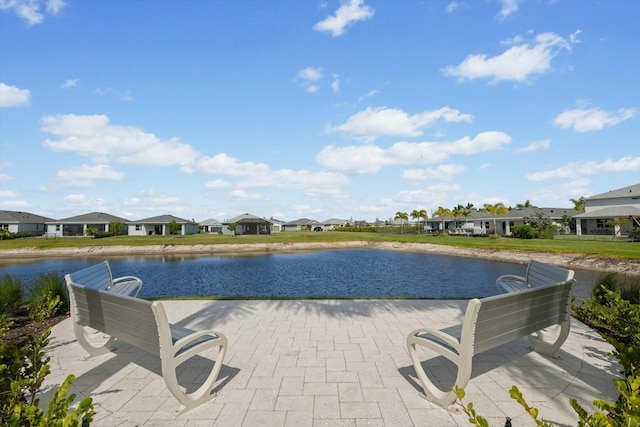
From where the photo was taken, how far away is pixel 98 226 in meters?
57.4

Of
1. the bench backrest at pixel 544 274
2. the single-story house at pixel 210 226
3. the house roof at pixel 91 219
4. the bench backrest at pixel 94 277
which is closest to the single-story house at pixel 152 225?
the house roof at pixel 91 219

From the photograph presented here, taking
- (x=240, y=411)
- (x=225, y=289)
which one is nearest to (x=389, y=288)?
(x=225, y=289)

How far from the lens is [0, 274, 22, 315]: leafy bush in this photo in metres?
6.62

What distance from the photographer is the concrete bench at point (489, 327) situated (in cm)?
298

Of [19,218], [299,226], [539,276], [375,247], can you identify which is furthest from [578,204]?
[19,218]

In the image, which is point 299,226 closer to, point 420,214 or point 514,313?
point 420,214

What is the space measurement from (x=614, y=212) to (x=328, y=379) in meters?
51.7

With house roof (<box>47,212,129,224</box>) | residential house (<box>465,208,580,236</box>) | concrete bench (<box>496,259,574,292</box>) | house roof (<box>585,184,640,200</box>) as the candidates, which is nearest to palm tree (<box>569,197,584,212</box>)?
residential house (<box>465,208,580,236</box>)

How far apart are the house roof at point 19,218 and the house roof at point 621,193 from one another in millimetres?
91661

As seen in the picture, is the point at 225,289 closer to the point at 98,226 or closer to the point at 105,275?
the point at 105,275

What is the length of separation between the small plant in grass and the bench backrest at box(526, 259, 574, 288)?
918cm

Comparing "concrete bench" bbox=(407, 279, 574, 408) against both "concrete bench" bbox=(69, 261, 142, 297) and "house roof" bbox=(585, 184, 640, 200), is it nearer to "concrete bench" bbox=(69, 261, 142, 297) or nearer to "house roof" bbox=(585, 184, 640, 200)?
"concrete bench" bbox=(69, 261, 142, 297)

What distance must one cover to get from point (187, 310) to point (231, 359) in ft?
10.5

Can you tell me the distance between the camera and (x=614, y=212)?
39500 mm
